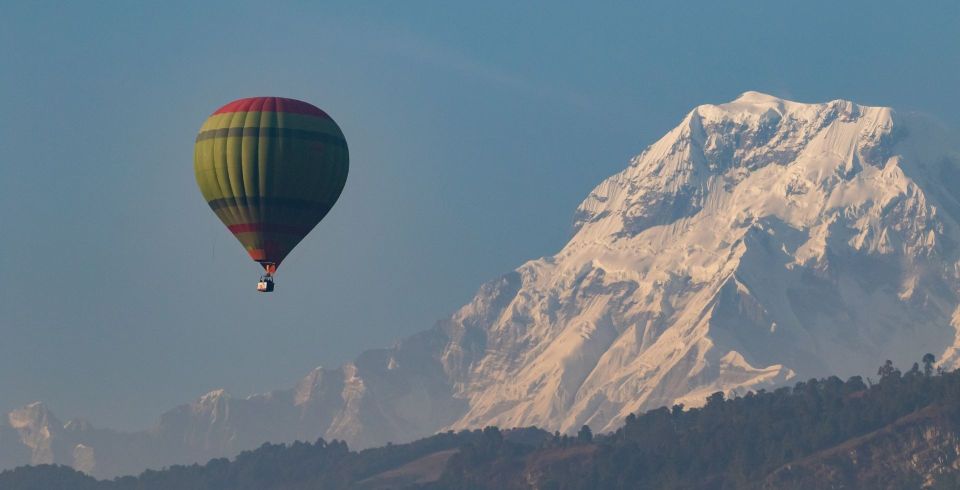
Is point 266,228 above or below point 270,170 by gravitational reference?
below

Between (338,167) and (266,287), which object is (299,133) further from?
(266,287)

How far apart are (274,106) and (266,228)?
33.5 feet

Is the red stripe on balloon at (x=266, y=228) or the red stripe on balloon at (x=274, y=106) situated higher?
the red stripe on balloon at (x=274, y=106)

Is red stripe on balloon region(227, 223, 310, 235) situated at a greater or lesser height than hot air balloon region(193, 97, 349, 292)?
lesser

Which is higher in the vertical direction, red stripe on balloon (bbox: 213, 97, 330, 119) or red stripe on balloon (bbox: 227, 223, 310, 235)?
red stripe on balloon (bbox: 213, 97, 330, 119)

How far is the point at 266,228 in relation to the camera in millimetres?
163875

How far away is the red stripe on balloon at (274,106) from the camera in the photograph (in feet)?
547

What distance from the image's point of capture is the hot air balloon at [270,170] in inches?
6481

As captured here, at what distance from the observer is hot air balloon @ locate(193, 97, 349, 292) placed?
164625 mm

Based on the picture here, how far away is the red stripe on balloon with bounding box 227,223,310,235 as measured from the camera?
163875 millimetres

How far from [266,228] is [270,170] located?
15.2 feet

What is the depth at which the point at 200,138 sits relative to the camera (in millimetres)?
169625

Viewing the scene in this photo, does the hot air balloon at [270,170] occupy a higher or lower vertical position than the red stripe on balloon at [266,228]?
higher

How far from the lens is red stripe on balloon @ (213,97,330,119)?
16688cm
